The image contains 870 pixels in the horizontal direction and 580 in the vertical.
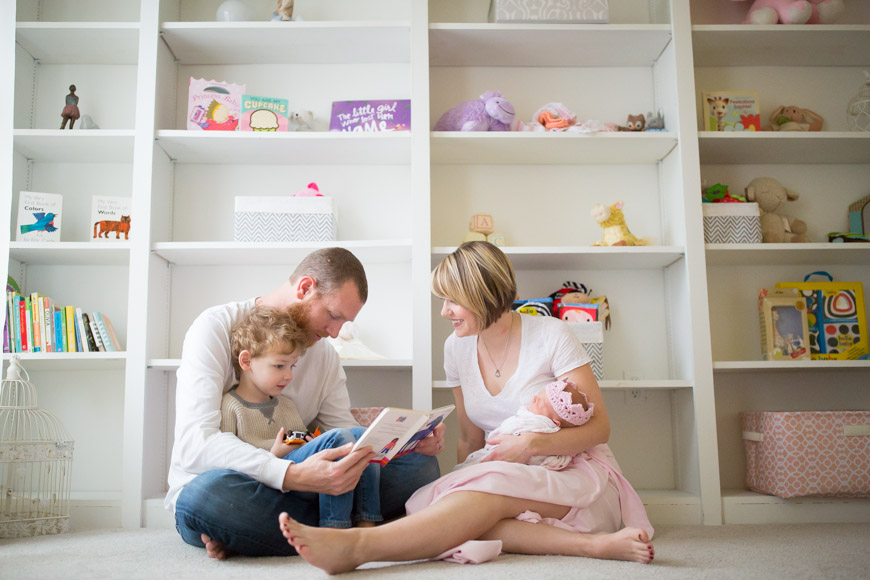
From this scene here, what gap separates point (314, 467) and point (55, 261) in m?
1.67

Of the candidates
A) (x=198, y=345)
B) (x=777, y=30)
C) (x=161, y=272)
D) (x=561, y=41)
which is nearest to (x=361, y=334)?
(x=161, y=272)

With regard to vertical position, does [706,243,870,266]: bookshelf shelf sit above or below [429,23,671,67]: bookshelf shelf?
below

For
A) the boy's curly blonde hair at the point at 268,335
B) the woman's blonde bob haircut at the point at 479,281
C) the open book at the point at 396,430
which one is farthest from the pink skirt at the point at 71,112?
the open book at the point at 396,430

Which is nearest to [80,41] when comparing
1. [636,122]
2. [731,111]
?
[636,122]

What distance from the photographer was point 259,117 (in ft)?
8.54

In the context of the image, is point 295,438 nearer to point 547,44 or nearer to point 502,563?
point 502,563

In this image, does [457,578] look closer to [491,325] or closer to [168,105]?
[491,325]

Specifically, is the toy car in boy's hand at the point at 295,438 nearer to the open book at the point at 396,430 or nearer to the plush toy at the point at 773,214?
the open book at the point at 396,430

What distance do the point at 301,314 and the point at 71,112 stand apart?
1389 mm

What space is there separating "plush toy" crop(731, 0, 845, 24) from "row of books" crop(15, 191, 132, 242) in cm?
244

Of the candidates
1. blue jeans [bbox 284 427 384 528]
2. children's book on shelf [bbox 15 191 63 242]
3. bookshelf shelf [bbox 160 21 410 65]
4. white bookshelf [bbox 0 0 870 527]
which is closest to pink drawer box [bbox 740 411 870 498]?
white bookshelf [bbox 0 0 870 527]

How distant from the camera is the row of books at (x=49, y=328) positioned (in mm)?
2420

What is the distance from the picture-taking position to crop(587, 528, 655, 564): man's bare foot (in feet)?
5.13

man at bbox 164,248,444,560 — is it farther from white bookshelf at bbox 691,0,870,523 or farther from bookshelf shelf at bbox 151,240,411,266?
white bookshelf at bbox 691,0,870,523
